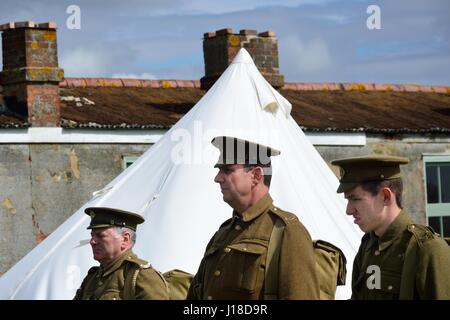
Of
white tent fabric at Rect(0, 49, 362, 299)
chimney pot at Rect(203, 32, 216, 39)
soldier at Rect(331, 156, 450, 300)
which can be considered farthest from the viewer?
chimney pot at Rect(203, 32, 216, 39)

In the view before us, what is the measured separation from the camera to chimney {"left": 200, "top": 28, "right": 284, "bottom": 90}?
1911 centimetres

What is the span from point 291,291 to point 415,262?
1.89ft

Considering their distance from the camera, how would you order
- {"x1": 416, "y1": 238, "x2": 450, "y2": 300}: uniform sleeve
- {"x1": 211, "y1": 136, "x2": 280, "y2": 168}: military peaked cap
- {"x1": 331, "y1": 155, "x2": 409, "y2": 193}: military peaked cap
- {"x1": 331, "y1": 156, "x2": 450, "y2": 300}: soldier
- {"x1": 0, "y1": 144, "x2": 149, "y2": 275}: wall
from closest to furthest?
1. {"x1": 416, "y1": 238, "x2": 450, "y2": 300}: uniform sleeve
2. {"x1": 331, "y1": 156, "x2": 450, "y2": 300}: soldier
3. {"x1": 331, "y1": 155, "x2": 409, "y2": 193}: military peaked cap
4. {"x1": 211, "y1": 136, "x2": 280, "y2": 168}: military peaked cap
5. {"x1": 0, "y1": 144, "x2": 149, "y2": 275}: wall

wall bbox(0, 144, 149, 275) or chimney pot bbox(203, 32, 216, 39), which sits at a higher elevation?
chimney pot bbox(203, 32, 216, 39)

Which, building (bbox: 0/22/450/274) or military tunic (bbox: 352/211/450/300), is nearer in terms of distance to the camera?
military tunic (bbox: 352/211/450/300)

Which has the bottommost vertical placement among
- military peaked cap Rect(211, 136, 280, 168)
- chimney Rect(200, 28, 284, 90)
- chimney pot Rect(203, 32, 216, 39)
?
military peaked cap Rect(211, 136, 280, 168)

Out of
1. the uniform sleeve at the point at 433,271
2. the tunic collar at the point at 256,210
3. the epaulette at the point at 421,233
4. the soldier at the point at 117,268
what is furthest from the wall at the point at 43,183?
the uniform sleeve at the point at 433,271

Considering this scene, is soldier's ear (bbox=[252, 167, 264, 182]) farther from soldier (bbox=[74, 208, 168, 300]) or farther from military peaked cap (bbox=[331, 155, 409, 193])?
soldier (bbox=[74, 208, 168, 300])

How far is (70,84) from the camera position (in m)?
19.8

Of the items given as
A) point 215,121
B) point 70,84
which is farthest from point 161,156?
point 70,84

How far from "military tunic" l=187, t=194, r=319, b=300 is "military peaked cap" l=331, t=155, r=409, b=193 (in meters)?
0.31

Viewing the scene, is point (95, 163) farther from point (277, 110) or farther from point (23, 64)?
point (277, 110)

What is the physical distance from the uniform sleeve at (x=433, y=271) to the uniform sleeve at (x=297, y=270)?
486mm

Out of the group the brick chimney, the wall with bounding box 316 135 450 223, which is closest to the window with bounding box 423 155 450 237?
the wall with bounding box 316 135 450 223
